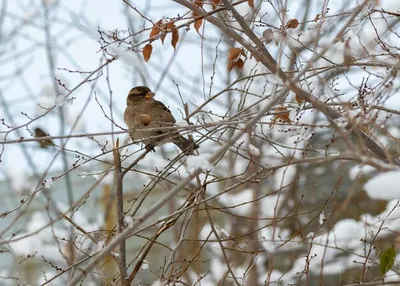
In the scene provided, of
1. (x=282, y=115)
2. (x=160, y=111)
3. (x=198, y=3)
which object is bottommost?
(x=282, y=115)

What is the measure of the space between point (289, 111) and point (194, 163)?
1.01 metres

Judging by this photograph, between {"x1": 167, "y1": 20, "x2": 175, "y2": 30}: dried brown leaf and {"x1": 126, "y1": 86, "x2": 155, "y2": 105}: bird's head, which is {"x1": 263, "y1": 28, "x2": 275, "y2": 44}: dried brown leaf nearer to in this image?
{"x1": 167, "y1": 20, "x2": 175, "y2": 30}: dried brown leaf

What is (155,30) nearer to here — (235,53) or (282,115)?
(235,53)

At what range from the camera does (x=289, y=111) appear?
304cm

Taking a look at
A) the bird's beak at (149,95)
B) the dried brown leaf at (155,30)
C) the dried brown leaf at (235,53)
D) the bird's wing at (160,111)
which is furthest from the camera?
the bird's beak at (149,95)

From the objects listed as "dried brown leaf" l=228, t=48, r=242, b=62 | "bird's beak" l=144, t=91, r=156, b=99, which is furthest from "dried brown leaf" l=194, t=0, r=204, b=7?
"bird's beak" l=144, t=91, r=156, b=99

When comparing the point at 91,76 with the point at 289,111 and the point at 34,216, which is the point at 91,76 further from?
the point at 34,216

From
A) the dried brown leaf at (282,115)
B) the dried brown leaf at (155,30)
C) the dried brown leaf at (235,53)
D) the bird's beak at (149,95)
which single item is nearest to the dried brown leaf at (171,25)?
the dried brown leaf at (155,30)

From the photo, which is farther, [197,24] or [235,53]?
[235,53]

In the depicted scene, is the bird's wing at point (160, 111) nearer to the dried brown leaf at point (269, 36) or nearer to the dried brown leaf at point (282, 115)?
the dried brown leaf at point (282, 115)

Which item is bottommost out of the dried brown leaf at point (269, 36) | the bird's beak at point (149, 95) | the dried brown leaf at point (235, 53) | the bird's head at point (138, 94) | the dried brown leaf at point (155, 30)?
the dried brown leaf at point (269, 36)

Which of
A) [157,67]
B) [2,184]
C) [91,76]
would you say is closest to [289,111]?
[91,76]

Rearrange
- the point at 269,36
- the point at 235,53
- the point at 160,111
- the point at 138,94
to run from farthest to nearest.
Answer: the point at 138,94, the point at 160,111, the point at 235,53, the point at 269,36

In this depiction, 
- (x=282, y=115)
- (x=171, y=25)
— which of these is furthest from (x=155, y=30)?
(x=282, y=115)
